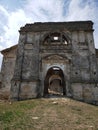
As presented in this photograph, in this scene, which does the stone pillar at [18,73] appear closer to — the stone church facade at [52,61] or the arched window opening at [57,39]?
the stone church facade at [52,61]

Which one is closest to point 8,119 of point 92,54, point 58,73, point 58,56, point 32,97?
point 32,97

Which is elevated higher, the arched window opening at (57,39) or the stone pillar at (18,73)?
the arched window opening at (57,39)

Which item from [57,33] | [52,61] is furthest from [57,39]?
[52,61]

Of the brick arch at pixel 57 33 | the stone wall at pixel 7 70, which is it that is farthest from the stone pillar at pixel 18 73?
the brick arch at pixel 57 33

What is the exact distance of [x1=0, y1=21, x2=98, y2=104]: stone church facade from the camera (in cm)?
1305

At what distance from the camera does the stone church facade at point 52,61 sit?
13047mm

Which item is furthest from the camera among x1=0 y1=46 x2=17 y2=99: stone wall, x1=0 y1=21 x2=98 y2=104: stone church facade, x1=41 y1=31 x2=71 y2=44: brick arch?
x1=41 y1=31 x2=71 y2=44: brick arch

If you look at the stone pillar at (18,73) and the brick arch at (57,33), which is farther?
the brick arch at (57,33)

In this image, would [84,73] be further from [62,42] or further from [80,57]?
[62,42]

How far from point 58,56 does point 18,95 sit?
4.93m

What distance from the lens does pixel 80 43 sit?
14.8 meters

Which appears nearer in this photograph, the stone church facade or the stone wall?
the stone church facade

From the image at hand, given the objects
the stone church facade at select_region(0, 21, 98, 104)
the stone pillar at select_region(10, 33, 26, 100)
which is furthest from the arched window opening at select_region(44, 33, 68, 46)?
the stone pillar at select_region(10, 33, 26, 100)

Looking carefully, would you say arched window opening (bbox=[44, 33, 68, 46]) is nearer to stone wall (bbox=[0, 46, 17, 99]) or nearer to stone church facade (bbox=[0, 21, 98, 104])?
stone church facade (bbox=[0, 21, 98, 104])
